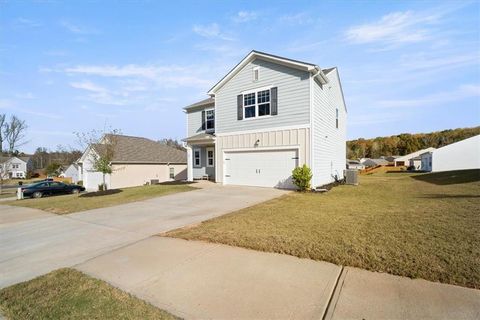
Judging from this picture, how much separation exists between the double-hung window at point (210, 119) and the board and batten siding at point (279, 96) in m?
2.45

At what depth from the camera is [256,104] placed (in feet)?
49.4

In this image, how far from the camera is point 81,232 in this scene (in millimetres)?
7051

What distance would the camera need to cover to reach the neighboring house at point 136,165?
25.0m

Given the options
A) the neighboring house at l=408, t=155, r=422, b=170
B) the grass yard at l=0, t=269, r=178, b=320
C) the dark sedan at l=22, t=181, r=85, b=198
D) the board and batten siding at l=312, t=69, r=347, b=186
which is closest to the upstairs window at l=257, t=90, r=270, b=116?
the board and batten siding at l=312, t=69, r=347, b=186

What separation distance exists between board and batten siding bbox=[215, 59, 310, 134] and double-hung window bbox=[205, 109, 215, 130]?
2.45m

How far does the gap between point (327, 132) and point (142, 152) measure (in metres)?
20.8

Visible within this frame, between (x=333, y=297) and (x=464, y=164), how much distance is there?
4342 cm

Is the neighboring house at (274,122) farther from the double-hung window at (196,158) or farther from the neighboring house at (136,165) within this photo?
the neighboring house at (136,165)

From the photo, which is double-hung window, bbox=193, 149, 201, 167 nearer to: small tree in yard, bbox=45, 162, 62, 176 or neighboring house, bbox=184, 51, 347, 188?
neighboring house, bbox=184, 51, 347, 188

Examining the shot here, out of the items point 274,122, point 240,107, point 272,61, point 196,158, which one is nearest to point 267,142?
point 274,122

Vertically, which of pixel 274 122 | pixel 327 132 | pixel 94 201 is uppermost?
pixel 274 122

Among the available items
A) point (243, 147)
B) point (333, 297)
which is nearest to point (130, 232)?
point (333, 297)

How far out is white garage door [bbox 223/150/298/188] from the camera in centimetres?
1374

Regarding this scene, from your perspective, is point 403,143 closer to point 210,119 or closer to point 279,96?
point 210,119
